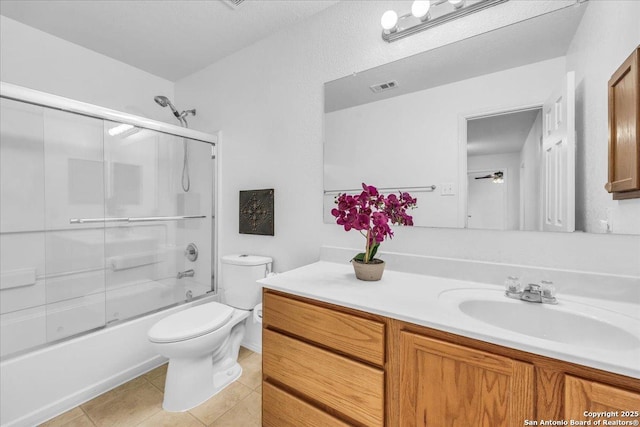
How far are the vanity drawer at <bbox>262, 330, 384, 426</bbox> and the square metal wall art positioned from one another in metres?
0.87

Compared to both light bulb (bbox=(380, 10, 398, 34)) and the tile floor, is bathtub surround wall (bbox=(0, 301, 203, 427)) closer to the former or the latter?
the tile floor

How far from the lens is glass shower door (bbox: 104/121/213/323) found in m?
1.89

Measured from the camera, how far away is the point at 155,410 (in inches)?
57.5

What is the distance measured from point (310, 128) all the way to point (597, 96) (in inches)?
52.5

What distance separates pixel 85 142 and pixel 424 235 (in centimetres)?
220

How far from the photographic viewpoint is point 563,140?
1077 millimetres

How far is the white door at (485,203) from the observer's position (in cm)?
120

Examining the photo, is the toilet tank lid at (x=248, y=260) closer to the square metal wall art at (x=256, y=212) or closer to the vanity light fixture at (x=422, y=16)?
the square metal wall art at (x=256, y=212)

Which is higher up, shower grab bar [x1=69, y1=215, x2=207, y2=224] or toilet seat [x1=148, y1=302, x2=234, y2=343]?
shower grab bar [x1=69, y1=215, x2=207, y2=224]

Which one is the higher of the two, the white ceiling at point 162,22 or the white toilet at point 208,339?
the white ceiling at point 162,22

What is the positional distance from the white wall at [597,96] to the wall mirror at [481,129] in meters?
0.02

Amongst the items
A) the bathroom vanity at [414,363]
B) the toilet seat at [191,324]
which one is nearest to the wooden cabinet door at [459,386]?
the bathroom vanity at [414,363]

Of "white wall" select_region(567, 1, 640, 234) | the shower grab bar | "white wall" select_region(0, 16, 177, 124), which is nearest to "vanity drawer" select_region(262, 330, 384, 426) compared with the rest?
"white wall" select_region(567, 1, 640, 234)

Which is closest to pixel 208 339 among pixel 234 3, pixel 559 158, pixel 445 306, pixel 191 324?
→ pixel 191 324
